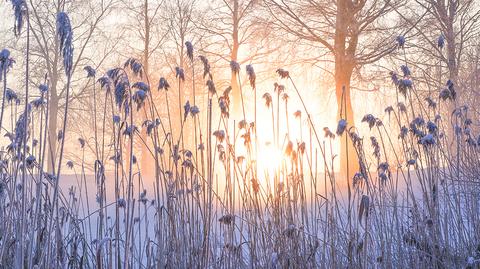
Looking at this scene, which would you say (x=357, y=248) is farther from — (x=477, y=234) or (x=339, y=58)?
(x=339, y=58)

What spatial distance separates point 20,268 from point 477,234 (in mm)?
2628

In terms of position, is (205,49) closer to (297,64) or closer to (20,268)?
(297,64)

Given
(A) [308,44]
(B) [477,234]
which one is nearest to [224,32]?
(A) [308,44]

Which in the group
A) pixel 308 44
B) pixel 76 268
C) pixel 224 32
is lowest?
pixel 76 268

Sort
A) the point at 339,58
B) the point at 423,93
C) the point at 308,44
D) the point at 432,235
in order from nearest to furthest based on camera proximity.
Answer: the point at 432,235 < the point at 339,58 < the point at 308,44 < the point at 423,93

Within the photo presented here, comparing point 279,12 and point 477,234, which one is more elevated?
point 279,12

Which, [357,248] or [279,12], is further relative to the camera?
[279,12]

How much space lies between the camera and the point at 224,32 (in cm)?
1527

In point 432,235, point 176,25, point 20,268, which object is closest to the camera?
point 20,268

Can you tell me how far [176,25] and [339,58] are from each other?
6.93 metres

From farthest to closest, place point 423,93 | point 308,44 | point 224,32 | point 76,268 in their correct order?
1. point 224,32
2. point 423,93
3. point 308,44
4. point 76,268

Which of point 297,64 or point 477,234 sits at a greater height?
point 297,64

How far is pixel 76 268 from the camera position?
10.5 feet

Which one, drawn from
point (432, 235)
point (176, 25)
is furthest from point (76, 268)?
point (176, 25)
